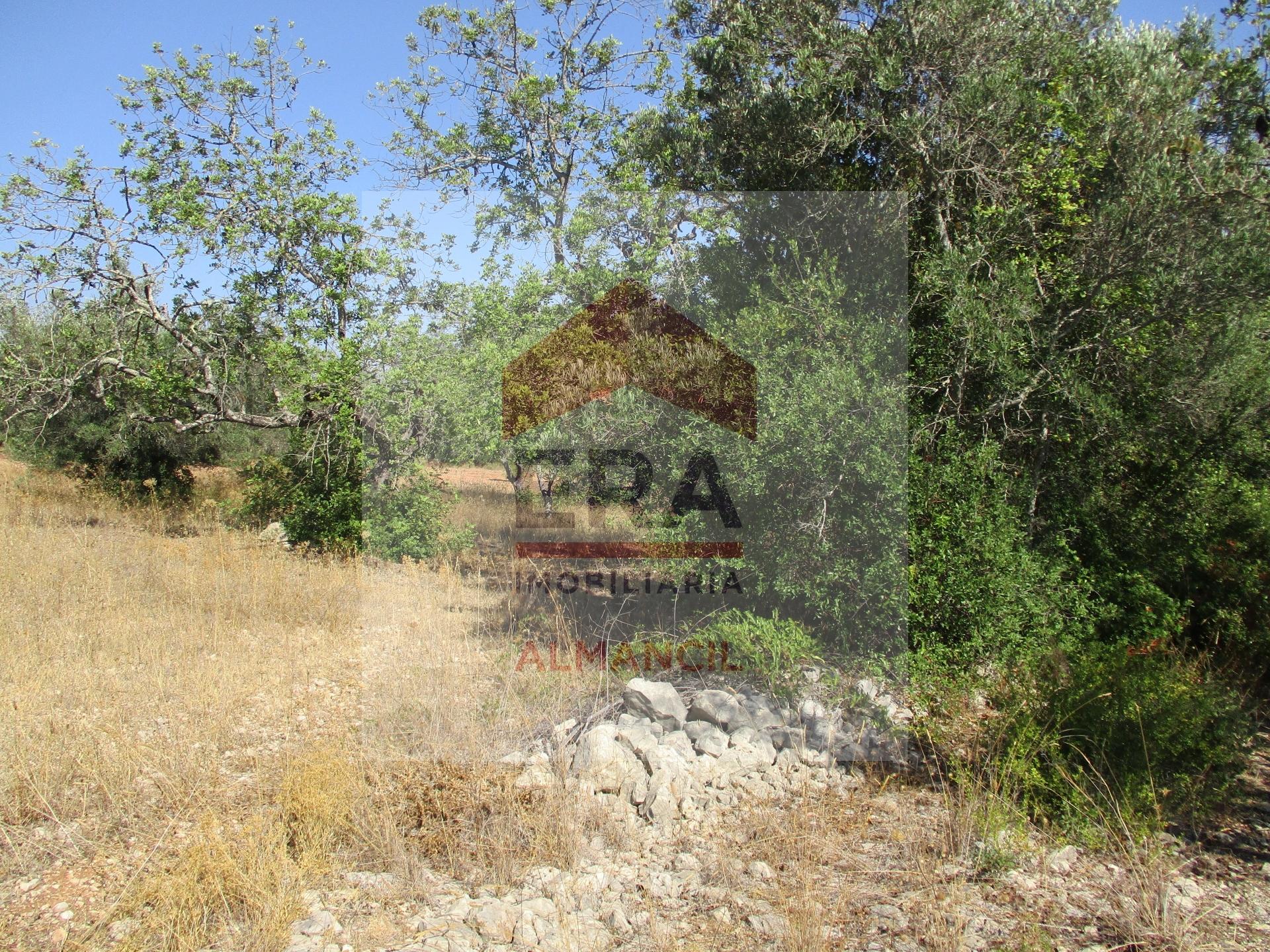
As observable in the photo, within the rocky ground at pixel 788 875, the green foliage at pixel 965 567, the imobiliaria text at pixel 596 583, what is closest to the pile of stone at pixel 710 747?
the rocky ground at pixel 788 875

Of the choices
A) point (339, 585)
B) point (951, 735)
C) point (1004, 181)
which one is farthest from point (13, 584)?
point (1004, 181)

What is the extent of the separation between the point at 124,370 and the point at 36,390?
3.74 ft

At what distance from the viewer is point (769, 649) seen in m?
5.45

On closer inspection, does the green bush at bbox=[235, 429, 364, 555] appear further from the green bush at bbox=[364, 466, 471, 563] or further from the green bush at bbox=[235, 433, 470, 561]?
the green bush at bbox=[364, 466, 471, 563]

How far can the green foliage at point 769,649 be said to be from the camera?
5.32 m

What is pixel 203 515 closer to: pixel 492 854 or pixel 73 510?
pixel 73 510

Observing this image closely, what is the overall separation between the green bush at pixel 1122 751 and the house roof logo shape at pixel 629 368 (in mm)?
2624

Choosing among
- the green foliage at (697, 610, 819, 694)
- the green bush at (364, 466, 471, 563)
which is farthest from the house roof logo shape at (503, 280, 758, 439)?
the green bush at (364, 466, 471, 563)

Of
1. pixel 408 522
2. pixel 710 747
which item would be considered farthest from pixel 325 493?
pixel 710 747

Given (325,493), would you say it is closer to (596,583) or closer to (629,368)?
(596,583)

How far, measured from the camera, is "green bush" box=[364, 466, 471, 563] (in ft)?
34.6

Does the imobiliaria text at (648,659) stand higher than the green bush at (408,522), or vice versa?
the green bush at (408,522)

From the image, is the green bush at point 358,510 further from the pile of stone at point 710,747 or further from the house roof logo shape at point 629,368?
the pile of stone at point 710,747

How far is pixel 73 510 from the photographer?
471 inches
